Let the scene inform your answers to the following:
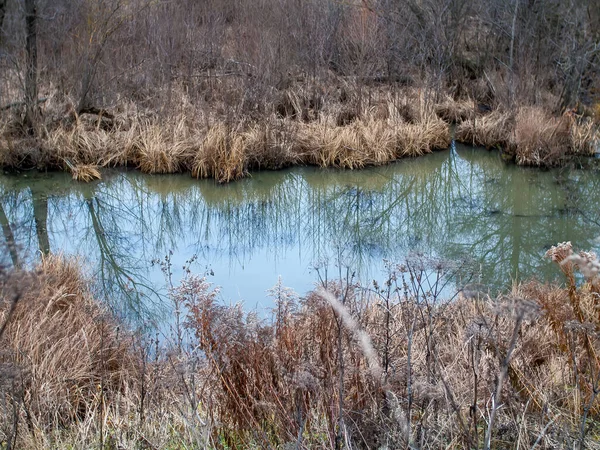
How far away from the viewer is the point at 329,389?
112 inches

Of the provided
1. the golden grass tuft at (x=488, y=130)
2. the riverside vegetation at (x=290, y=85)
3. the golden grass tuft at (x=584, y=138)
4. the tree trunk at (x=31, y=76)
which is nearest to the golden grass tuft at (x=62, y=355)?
the riverside vegetation at (x=290, y=85)

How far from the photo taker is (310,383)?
2.17 metres

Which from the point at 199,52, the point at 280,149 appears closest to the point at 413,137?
the point at 280,149

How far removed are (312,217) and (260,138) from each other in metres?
2.25

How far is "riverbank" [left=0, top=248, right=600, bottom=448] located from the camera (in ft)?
8.81

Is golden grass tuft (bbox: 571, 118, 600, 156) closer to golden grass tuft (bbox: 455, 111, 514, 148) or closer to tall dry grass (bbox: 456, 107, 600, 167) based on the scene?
tall dry grass (bbox: 456, 107, 600, 167)

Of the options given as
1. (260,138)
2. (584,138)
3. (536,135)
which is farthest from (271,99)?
(584,138)

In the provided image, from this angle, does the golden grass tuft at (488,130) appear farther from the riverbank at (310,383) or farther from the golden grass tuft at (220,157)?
the riverbank at (310,383)

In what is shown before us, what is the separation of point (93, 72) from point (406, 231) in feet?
20.8

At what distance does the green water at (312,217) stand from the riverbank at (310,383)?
2.15 m

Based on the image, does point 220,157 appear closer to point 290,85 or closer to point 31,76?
point 31,76

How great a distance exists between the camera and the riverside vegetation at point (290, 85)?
11.2m

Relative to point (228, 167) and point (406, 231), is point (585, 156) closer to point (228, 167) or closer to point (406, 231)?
point (406, 231)

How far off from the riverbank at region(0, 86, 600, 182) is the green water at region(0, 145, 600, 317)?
10.4 inches
